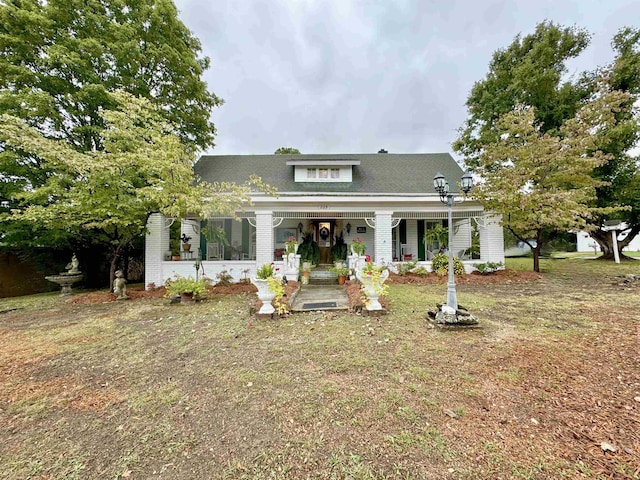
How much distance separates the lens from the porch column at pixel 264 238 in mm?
10164

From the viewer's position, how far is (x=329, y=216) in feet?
36.2

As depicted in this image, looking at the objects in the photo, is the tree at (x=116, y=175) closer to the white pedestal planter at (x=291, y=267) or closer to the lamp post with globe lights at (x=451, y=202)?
the white pedestal planter at (x=291, y=267)

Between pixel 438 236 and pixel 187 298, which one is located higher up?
pixel 438 236

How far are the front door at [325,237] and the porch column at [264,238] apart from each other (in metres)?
2.82

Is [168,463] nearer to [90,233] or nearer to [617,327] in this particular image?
[617,327]

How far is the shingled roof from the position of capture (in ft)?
38.2

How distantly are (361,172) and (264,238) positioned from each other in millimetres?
6213

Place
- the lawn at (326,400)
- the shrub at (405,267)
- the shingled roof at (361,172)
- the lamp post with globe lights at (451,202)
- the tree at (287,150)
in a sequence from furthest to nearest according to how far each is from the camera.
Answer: the tree at (287,150), the shingled roof at (361,172), the shrub at (405,267), the lamp post with globe lights at (451,202), the lawn at (326,400)

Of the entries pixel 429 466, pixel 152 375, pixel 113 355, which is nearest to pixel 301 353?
pixel 152 375

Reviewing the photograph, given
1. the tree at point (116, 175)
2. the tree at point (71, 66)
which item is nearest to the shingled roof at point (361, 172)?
the tree at point (71, 66)

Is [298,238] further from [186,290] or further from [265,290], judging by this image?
[265,290]

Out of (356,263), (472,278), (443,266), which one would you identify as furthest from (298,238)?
(472,278)

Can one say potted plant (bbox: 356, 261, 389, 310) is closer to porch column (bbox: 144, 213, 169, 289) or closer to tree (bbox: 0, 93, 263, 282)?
tree (bbox: 0, 93, 263, 282)

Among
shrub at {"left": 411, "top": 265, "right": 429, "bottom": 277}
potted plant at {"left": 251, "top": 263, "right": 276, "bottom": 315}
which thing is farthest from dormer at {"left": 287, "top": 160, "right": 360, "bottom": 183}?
potted plant at {"left": 251, "top": 263, "right": 276, "bottom": 315}
